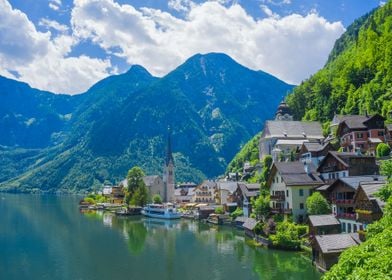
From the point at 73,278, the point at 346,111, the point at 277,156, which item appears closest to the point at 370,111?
the point at 346,111

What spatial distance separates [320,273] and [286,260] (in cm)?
701

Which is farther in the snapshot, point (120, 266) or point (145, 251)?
point (145, 251)

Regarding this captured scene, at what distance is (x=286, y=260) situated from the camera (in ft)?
150

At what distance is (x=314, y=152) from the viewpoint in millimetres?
71000

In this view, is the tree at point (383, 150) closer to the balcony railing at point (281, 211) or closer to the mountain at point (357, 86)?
the mountain at point (357, 86)

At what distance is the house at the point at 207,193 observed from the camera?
119312 mm

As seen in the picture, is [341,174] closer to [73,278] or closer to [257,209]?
[257,209]

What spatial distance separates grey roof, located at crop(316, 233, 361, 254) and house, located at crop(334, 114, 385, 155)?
113 ft

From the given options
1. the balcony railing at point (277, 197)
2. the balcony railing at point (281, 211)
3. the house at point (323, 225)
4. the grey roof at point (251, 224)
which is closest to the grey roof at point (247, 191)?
the grey roof at point (251, 224)

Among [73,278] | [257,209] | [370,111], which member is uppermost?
[370,111]

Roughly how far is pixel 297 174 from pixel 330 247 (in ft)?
76.5

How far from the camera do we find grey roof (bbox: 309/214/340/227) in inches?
1885

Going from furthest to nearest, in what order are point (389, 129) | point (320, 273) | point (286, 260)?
point (389, 129), point (286, 260), point (320, 273)

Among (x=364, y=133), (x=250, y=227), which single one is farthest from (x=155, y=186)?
(x=364, y=133)
